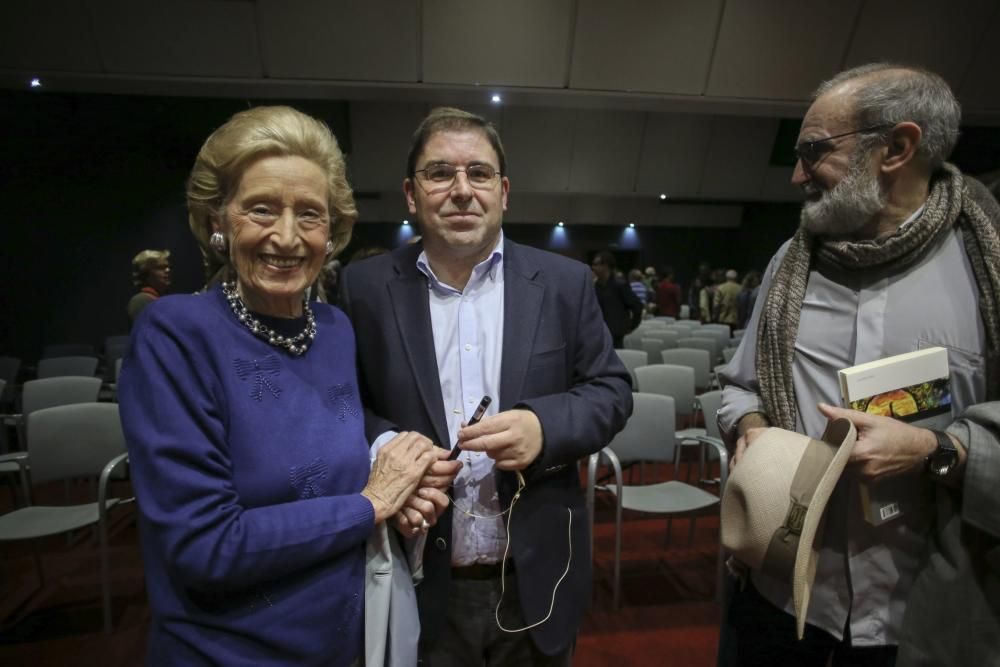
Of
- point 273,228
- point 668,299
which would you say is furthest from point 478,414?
point 668,299

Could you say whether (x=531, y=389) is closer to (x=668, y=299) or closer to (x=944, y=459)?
(x=944, y=459)

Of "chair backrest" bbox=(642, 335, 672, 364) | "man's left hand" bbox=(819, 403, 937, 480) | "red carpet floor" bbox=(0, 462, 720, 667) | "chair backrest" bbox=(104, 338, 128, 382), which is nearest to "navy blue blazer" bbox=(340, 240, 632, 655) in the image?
"man's left hand" bbox=(819, 403, 937, 480)

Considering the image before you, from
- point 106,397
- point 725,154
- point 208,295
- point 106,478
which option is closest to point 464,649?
point 208,295

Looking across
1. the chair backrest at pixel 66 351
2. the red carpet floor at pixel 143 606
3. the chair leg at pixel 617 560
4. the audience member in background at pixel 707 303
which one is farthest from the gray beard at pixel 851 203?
the audience member in background at pixel 707 303

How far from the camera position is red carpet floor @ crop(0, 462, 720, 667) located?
2.60 meters

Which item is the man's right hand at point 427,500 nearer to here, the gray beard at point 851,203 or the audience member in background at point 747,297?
the gray beard at point 851,203

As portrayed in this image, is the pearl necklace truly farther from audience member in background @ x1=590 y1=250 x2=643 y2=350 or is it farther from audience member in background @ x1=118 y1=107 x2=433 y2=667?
audience member in background @ x1=590 y1=250 x2=643 y2=350

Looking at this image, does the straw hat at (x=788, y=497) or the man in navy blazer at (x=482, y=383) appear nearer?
the straw hat at (x=788, y=497)

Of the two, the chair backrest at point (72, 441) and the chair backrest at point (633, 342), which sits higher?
the chair backrest at point (633, 342)

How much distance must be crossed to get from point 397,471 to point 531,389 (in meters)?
0.39

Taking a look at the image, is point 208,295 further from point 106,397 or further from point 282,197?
point 106,397

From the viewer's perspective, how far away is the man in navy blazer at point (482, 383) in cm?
130

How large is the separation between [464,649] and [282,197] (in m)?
1.15

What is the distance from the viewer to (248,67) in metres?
5.31
